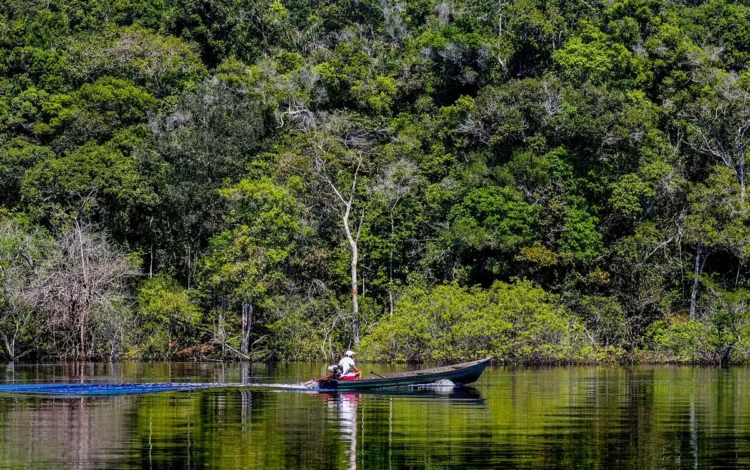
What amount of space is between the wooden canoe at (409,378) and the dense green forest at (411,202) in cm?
1297

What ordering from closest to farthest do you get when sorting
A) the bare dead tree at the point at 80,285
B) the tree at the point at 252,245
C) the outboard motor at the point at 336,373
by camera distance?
the outboard motor at the point at 336,373 < the bare dead tree at the point at 80,285 < the tree at the point at 252,245

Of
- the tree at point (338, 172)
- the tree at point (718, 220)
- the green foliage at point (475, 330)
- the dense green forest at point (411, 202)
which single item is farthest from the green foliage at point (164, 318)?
the tree at point (718, 220)

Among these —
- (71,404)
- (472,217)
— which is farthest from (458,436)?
(472,217)

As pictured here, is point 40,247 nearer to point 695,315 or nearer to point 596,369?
point 596,369

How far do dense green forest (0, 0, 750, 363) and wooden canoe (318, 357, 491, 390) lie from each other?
13.0 metres

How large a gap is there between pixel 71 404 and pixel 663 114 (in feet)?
113

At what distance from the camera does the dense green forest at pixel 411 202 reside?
156 ft

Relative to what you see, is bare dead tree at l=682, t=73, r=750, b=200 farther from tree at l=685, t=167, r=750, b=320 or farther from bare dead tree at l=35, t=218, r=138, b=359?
bare dead tree at l=35, t=218, r=138, b=359

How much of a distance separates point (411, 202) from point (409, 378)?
2115 cm

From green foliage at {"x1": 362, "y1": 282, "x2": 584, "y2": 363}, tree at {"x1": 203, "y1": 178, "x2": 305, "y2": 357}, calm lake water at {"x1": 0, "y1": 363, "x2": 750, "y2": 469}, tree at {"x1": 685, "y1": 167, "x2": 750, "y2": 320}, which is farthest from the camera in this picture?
tree at {"x1": 203, "y1": 178, "x2": 305, "y2": 357}

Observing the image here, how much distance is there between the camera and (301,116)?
5591 cm

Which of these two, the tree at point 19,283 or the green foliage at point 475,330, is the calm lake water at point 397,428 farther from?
the tree at point 19,283

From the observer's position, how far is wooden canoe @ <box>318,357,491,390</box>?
30.9 metres

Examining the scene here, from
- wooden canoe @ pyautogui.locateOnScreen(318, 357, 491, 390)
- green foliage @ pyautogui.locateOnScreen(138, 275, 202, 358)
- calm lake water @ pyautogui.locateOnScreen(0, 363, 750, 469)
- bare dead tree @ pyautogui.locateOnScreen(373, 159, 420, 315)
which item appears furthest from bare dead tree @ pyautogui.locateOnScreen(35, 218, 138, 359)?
wooden canoe @ pyautogui.locateOnScreen(318, 357, 491, 390)
